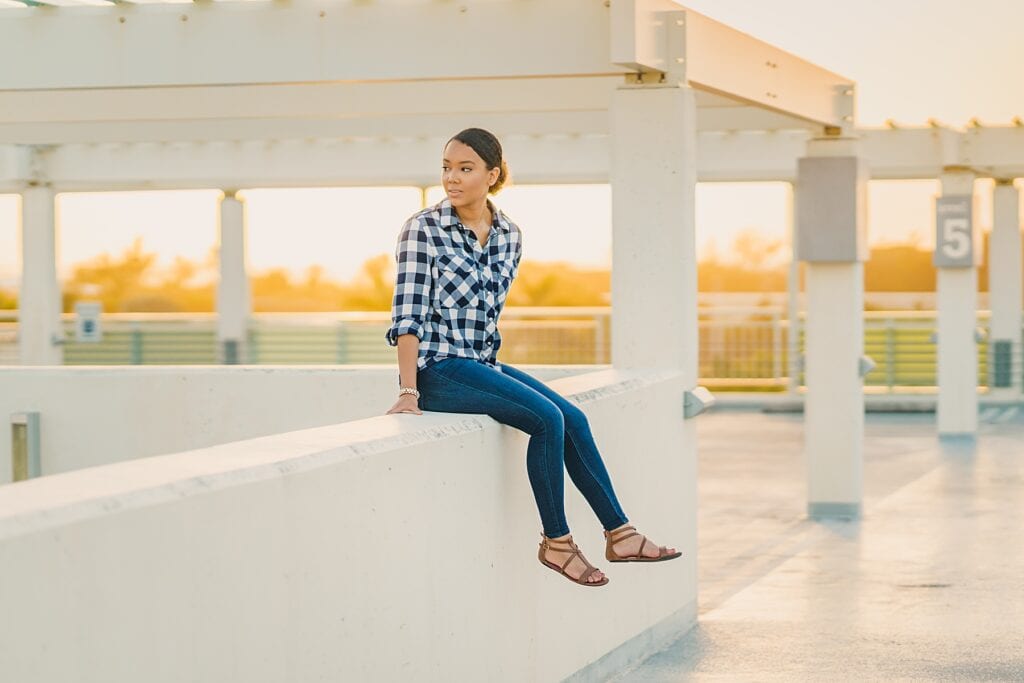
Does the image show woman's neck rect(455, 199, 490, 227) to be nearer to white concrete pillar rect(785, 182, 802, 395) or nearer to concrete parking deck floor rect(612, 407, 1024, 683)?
concrete parking deck floor rect(612, 407, 1024, 683)

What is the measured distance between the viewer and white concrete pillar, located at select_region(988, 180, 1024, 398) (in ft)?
63.3

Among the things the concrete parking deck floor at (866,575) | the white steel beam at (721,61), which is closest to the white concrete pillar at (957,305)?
the concrete parking deck floor at (866,575)

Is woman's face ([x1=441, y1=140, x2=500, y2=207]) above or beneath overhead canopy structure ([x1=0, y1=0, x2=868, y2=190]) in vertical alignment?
beneath

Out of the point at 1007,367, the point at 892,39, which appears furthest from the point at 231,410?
the point at 892,39

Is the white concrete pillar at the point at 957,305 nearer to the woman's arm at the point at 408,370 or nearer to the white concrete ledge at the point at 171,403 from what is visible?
the white concrete ledge at the point at 171,403

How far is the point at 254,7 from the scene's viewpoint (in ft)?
29.8

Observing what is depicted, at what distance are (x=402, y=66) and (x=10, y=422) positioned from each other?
3.12m

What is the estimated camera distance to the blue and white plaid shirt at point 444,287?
Answer: 511 cm

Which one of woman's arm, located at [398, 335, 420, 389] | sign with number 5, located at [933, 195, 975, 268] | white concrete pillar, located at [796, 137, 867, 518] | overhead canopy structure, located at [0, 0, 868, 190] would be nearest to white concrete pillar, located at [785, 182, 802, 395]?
sign with number 5, located at [933, 195, 975, 268]

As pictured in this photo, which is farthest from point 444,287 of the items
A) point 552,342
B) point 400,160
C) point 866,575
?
point 552,342

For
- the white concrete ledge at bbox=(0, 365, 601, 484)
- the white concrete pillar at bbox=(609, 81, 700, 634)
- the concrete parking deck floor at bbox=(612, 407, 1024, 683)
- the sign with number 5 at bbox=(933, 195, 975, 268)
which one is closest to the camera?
the concrete parking deck floor at bbox=(612, 407, 1024, 683)

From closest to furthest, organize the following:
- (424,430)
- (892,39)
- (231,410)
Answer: (424,430) → (231,410) → (892,39)

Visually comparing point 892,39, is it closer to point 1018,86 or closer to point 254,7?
point 1018,86

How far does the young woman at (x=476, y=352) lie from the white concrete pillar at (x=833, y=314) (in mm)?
6376
